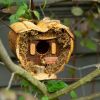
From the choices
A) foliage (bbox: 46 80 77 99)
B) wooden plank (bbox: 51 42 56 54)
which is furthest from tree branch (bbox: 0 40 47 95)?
wooden plank (bbox: 51 42 56 54)

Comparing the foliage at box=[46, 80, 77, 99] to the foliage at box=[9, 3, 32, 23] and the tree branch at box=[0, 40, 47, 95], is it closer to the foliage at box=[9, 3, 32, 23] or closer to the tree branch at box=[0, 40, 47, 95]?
the tree branch at box=[0, 40, 47, 95]

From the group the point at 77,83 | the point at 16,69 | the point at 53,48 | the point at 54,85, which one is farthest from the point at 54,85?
the point at 16,69

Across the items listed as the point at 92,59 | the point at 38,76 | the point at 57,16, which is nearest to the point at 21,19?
the point at 38,76

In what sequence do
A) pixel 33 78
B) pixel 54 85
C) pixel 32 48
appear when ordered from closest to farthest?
pixel 33 78
pixel 32 48
pixel 54 85

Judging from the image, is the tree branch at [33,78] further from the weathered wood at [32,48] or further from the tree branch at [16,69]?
the weathered wood at [32,48]

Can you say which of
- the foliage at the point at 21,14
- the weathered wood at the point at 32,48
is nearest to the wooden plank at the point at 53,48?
the weathered wood at the point at 32,48

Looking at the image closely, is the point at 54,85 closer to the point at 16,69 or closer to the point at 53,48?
the point at 53,48

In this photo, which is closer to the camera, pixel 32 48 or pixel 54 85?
pixel 32 48

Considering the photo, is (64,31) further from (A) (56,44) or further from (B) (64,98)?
(B) (64,98)
